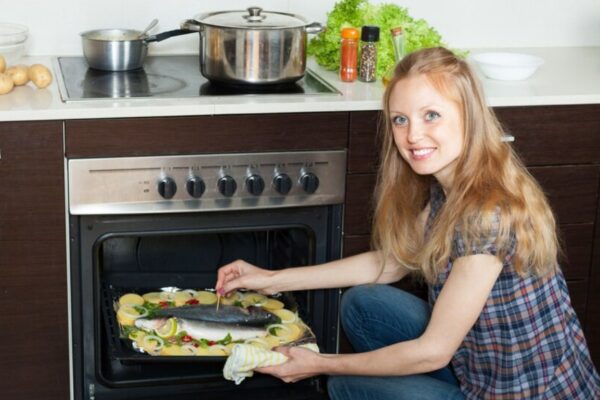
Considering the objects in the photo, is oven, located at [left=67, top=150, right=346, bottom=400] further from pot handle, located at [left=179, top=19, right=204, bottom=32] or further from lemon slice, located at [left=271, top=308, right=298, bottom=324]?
pot handle, located at [left=179, top=19, right=204, bottom=32]

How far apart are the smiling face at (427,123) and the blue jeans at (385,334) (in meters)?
0.44

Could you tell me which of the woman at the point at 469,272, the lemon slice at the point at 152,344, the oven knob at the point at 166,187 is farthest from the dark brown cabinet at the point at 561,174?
the lemon slice at the point at 152,344

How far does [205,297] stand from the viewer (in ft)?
8.70

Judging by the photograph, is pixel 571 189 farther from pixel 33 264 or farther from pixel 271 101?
pixel 33 264

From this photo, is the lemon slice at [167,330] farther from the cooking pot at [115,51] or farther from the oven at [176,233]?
the cooking pot at [115,51]

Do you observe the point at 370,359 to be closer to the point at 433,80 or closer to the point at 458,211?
the point at 458,211

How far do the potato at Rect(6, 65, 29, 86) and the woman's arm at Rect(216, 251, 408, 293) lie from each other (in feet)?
2.12

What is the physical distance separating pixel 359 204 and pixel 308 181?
161mm

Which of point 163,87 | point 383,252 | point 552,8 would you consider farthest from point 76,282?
point 552,8

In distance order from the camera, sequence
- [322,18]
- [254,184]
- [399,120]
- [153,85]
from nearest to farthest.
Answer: [399,120]
[254,184]
[153,85]
[322,18]

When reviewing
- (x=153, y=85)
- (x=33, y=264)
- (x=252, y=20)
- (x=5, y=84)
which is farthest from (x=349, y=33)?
(x=33, y=264)

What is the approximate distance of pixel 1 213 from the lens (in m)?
2.40

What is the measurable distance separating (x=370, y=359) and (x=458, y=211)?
0.35 m

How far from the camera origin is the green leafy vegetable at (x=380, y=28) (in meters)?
2.73
